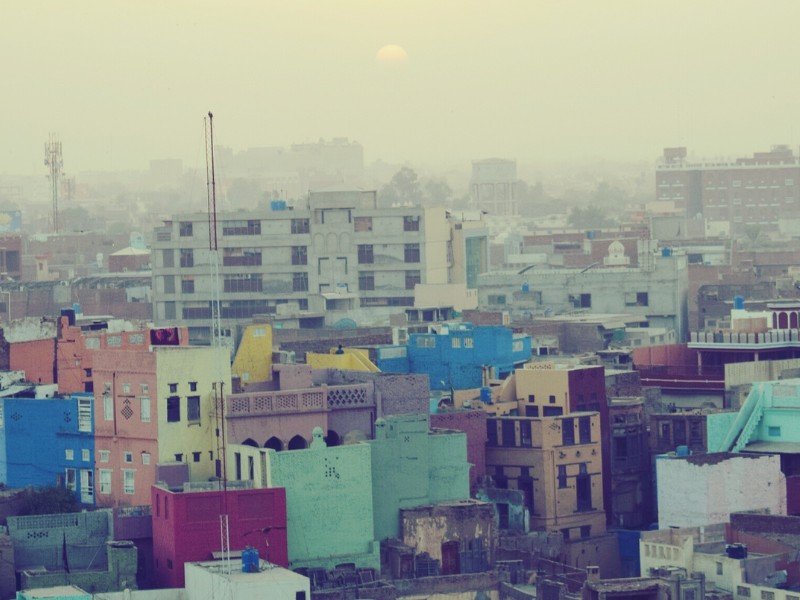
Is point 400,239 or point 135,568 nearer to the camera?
point 135,568

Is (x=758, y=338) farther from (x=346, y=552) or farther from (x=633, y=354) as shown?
(x=346, y=552)

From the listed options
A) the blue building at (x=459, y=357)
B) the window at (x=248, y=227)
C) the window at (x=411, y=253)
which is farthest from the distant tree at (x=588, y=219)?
the blue building at (x=459, y=357)

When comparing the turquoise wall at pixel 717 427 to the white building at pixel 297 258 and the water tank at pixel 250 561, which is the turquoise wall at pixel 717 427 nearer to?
the water tank at pixel 250 561

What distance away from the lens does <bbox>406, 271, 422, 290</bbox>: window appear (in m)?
71.0

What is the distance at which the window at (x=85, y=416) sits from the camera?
40.1 meters

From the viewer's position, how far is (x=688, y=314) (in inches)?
2665

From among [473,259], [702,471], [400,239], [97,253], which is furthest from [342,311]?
[97,253]

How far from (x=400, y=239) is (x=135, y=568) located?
36458mm

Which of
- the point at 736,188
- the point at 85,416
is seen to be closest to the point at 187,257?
the point at 85,416

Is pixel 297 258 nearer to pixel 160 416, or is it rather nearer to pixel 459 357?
pixel 459 357

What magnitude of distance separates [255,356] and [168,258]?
28750mm

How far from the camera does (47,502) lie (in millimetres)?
38250

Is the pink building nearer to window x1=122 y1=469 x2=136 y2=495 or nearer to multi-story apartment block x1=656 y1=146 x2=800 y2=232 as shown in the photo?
window x1=122 y1=469 x2=136 y2=495

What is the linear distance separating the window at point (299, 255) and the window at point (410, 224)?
2.80 meters
